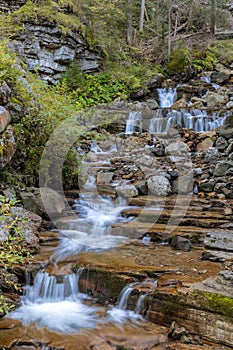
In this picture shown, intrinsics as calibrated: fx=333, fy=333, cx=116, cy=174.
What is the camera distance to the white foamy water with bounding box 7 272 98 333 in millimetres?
4160

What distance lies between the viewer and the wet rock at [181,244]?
5.66 m

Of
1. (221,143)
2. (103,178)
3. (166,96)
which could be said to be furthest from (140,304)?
(166,96)

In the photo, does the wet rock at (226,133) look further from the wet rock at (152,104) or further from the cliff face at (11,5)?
the cliff face at (11,5)

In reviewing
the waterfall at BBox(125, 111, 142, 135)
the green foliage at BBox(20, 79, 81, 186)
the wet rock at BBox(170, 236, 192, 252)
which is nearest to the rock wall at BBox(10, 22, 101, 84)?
the waterfall at BBox(125, 111, 142, 135)

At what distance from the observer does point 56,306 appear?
4602mm

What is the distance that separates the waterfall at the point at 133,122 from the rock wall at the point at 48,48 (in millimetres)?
4119

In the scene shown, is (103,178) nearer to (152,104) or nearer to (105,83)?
(152,104)

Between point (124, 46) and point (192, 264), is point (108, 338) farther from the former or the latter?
point (124, 46)

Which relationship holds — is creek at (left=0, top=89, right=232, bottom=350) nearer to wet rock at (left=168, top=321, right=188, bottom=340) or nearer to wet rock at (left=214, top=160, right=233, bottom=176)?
wet rock at (left=168, top=321, right=188, bottom=340)

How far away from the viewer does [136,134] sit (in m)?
13.0

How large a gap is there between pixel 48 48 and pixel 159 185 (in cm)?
961

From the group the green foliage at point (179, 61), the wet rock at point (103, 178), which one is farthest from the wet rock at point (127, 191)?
the green foliage at point (179, 61)

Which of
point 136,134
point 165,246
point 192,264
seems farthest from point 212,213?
point 136,134

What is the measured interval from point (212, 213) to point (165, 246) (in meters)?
1.83
